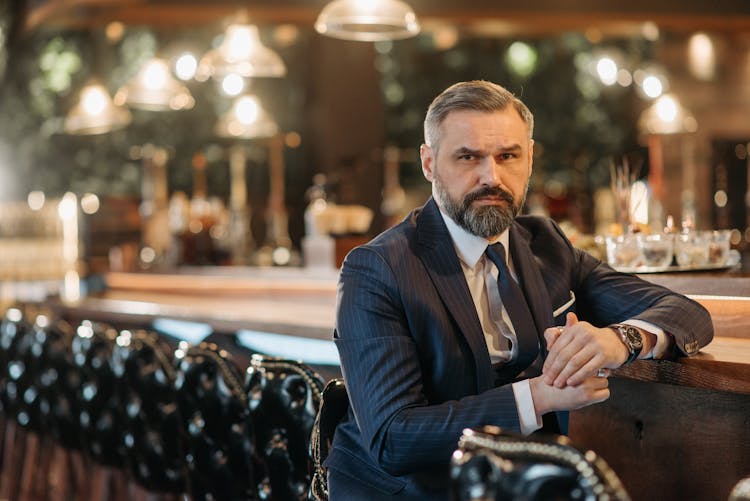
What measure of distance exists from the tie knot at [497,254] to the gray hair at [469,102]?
0.23 meters

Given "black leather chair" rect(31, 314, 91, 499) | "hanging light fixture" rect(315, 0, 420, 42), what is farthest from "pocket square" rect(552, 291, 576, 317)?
"hanging light fixture" rect(315, 0, 420, 42)

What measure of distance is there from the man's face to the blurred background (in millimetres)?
4660

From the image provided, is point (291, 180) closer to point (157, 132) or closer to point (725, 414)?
point (157, 132)

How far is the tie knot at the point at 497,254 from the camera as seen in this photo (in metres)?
2.17

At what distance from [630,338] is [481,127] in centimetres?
48

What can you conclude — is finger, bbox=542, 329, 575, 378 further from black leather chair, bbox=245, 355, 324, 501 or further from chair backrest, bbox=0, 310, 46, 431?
chair backrest, bbox=0, 310, 46, 431

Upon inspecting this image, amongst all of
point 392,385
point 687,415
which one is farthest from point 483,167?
point 687,415

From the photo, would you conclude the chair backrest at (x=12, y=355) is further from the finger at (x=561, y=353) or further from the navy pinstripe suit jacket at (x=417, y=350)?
the finger at (x=561, y=353)

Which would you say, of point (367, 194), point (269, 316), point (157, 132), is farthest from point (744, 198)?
point (269, 316)

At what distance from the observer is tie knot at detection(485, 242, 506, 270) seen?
2.17 meters

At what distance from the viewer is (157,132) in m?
10.9

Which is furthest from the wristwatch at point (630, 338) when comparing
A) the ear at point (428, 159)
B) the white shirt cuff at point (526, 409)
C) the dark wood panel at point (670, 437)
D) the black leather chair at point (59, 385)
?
the black leather chair at point (59, 385)

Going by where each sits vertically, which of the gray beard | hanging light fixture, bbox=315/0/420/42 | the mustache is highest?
hanging light fixture, bbox=315/0/420/42

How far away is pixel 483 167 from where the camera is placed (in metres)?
2.10
